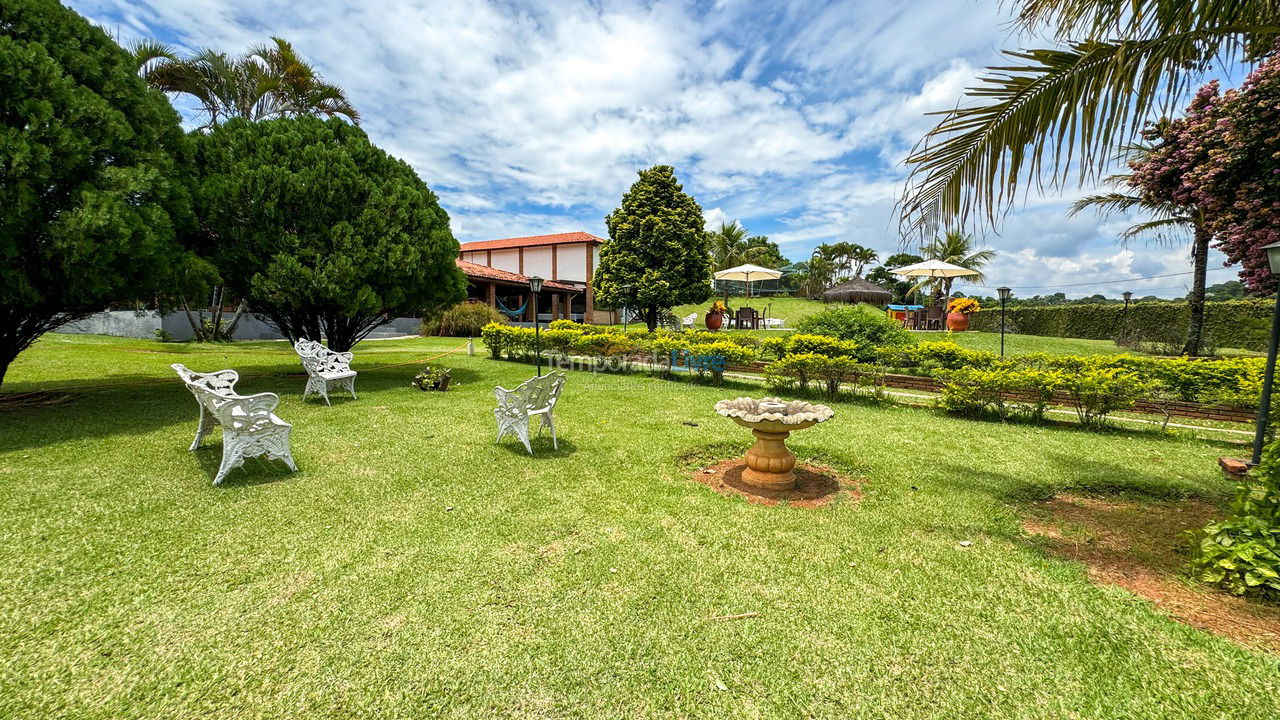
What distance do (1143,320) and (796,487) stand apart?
21675 mm

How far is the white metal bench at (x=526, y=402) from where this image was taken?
5215mm

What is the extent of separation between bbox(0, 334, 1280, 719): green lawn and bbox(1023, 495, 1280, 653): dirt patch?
0.17 meters

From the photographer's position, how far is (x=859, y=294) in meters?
23.5

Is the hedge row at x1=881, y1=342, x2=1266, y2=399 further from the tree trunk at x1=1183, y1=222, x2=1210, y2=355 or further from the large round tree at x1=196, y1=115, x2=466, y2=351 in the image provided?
the large round tree at x1=196, y1=115, x2=466, y2=351

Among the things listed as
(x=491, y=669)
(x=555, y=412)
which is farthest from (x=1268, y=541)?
(x=555, y=412)

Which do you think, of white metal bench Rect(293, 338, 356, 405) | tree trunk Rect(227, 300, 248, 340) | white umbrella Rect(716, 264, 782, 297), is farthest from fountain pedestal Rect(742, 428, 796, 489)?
tree trunk Rect(227, 300, 248, 340)

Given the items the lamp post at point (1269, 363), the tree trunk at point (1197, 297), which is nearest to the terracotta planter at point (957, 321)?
the tree trunk at point (1197, 297)

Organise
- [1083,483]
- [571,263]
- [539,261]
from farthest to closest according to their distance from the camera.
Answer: [539,261]
[571,263]
[1083,483]

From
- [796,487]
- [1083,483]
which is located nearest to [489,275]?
[796,487]

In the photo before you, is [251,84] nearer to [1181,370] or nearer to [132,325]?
[132,325]

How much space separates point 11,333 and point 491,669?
31.0 feet

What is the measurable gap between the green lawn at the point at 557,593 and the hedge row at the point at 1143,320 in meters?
15.9

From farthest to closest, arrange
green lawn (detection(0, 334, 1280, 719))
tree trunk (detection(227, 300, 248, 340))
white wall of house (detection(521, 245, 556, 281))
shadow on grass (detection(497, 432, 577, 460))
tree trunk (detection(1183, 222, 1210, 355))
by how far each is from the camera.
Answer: white wall of house (detection(521, 245, 556, 281)) < tree trunk (detection(227, 300, 248, 340)) < tree trunk (detection(1183, 222, 1210, 355)) < shadow on grass (detection(497, 432, 577, 460)) < green lawn (detection(0, 334, 1280, 719))

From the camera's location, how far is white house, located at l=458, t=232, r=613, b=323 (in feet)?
98.1
